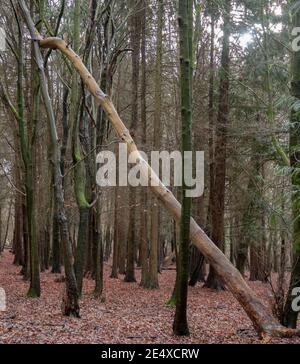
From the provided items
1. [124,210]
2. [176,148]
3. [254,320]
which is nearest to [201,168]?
[176,148]

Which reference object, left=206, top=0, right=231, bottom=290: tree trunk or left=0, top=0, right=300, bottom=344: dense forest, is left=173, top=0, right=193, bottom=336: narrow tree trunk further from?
left=206, top=0, right=231, bottom=290: tree trunk

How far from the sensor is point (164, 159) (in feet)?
52.2

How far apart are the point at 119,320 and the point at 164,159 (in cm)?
775

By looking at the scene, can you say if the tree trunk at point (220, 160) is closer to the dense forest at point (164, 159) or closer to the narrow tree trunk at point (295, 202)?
the dense forest at point (164, 159)

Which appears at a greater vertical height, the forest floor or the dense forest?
the dense forest

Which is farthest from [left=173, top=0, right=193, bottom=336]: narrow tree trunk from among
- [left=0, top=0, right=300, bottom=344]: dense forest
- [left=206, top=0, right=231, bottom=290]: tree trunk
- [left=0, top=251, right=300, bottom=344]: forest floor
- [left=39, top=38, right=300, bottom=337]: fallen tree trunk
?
[left=206, top=0, right=231, bottom=290]: tree trunk

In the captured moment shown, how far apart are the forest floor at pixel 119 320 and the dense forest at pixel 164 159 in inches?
1.7

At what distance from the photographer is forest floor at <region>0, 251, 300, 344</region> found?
7047 mm

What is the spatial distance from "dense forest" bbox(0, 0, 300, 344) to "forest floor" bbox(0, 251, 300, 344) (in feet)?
0.14

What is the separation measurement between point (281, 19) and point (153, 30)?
5358mm

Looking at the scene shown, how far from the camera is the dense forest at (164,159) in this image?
7.48m
